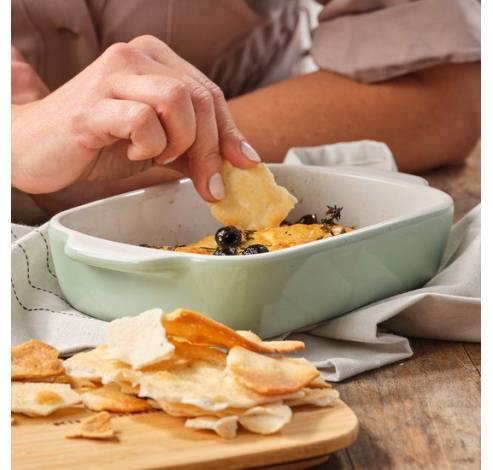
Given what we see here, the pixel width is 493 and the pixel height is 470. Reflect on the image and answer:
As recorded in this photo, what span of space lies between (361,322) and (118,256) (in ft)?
0.89

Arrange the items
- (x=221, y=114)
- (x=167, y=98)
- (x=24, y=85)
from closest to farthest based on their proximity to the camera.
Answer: (x=167, y=98), (x=221, y=114), (x=24, y=85)

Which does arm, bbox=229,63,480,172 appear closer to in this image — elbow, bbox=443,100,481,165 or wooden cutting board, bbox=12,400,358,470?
elbow, bbox=443,100,481,165

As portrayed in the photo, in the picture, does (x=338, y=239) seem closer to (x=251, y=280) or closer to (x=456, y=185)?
(x=251, y=280)

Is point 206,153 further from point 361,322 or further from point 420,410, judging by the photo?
point 420,410

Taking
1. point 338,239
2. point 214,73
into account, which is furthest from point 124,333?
point 214,73

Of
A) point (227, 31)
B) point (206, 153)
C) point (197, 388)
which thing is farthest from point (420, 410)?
point (227, 31)

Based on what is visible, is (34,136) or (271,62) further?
(271,62)

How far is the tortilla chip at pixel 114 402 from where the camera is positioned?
89cm

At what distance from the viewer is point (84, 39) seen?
1.87 metres

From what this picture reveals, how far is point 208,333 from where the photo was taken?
932 millimetres

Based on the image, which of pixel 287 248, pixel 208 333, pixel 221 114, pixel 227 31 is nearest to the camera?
pixel 208 333

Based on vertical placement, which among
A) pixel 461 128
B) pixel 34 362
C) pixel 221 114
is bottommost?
pixel 461 128

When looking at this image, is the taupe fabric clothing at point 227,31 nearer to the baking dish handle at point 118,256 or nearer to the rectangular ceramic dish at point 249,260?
the rectangular ceramic dish at point 249,260

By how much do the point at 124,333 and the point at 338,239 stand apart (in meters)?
0.28
